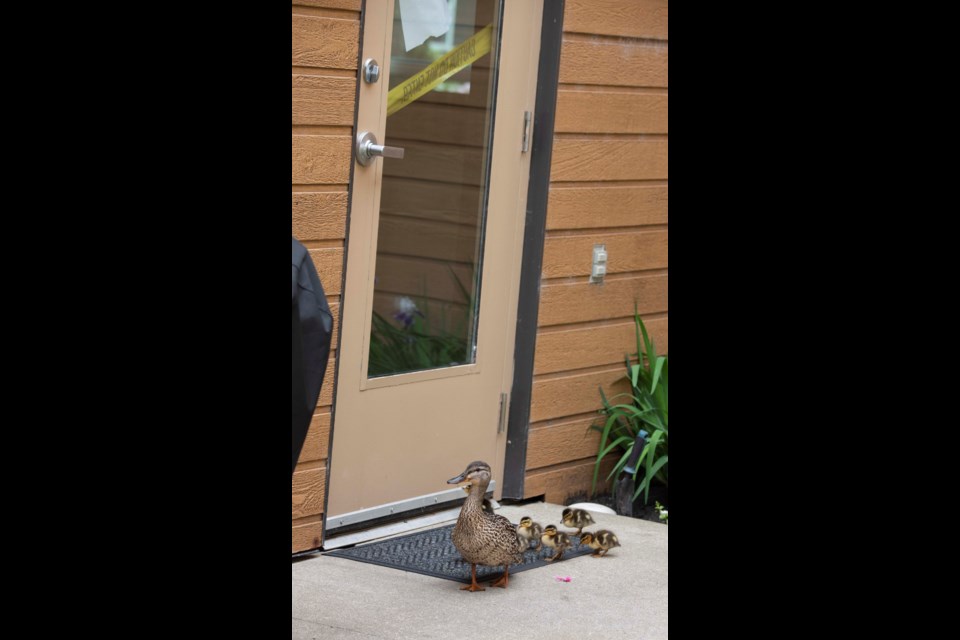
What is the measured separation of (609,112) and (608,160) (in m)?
0.21

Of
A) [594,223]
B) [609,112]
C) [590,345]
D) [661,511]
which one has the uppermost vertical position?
[609,112]

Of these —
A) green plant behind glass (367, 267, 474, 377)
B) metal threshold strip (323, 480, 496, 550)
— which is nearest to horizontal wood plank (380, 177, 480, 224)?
green plant behind glass (367, 267, 474, 377)

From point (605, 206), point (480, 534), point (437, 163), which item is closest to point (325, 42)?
point (437, 163)

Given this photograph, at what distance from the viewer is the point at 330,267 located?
3965 millimetres

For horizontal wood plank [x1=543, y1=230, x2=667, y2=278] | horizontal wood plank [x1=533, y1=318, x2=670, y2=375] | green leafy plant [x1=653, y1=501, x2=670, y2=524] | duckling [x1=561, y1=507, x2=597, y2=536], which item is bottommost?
green leafy plant [x1=653, y1=501, x2=670, y2=524]

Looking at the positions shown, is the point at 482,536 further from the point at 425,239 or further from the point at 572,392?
the point at 572,392

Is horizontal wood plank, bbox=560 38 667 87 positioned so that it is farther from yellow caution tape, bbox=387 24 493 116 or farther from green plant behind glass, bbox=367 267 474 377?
green plant behind glass, bbox=367 267 474 377

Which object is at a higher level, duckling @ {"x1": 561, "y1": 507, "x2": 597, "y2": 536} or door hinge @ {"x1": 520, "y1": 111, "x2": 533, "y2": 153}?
door hinge @ {"x1": 520, "y1": 111, "x2": 533, "y2": 153}

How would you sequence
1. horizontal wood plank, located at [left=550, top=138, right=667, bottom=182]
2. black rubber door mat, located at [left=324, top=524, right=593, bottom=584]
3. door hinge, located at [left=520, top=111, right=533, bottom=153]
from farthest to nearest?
horizontal wood plank, located at [left=550, top=138, right=667, bottom=182] → door hinge, located at [left=520, top=111, right=533, bottom=153] → black rubber door mat, located at [left=324, top=524, right=593, bottom=584]

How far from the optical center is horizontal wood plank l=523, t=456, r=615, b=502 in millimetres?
5109

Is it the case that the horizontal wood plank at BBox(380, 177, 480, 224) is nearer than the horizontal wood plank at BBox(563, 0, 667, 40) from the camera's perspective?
Yes

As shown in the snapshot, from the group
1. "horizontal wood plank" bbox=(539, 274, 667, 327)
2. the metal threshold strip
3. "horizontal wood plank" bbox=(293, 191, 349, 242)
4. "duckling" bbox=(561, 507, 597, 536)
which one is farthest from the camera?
"horizontal wood plank" bbox=(539, 274, 667, 327)

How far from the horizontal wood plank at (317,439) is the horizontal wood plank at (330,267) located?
1.47 feet
